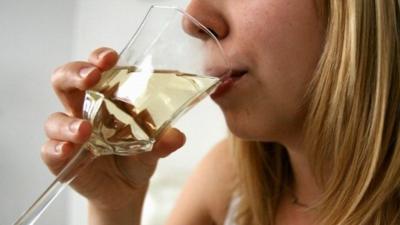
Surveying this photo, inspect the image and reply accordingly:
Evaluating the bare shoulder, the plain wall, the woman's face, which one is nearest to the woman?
the woman's face

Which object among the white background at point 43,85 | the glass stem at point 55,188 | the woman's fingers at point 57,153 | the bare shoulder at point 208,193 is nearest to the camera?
the glass stem at point 55,188

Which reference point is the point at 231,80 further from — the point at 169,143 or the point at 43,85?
the point at 43,85

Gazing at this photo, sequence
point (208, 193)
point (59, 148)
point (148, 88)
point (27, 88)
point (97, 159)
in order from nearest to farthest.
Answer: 1. point (148, 88)
2. point (59, 148)
3. point (97, 159)
4. point (208, 193)
5. point (27, 88)

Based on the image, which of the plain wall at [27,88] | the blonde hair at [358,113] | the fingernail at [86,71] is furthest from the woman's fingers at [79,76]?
the plain wall at [27,88]

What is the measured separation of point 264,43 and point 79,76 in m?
0.25

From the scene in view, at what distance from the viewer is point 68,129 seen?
0.57 metres

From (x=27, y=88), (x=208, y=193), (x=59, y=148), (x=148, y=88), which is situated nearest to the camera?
(x=148, y=88)

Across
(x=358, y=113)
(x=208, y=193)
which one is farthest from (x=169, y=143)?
(x=208, y=193)

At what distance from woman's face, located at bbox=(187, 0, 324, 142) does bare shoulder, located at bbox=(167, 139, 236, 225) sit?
40 cm

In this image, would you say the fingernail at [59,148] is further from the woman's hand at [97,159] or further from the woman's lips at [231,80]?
the woman's lips at [231,80]

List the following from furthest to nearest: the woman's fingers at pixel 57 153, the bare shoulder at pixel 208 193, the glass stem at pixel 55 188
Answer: the bare shoulder at pixel 208 193 < the woman's fingers at pixel 57 153 < the glass stem at pixel 55 188

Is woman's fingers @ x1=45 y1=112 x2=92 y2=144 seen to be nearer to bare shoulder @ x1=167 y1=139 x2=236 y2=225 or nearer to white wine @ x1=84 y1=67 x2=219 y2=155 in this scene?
white wine @ x1=84 y1=67 x2=219 y2=155

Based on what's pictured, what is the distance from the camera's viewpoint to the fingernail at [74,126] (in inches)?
21.2

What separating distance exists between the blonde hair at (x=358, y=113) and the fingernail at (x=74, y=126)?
0.33 metres
